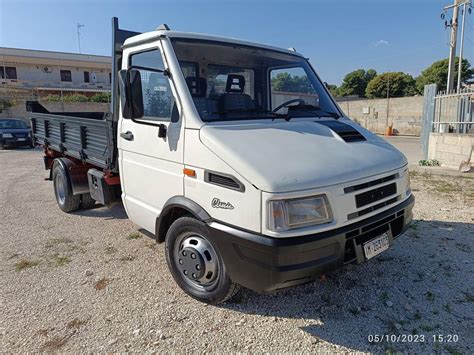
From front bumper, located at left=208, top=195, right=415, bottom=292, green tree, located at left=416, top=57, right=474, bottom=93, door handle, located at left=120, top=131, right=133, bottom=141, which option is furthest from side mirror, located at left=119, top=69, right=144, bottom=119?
green tree, located at left=416, top=57, right=474, bottom=93

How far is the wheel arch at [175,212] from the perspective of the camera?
2.77 meters

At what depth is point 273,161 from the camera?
249 centimetres

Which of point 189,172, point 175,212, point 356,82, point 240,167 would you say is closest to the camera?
point 240,167

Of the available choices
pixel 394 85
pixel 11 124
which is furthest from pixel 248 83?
pixel 394 85

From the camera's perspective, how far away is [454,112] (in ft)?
29.2

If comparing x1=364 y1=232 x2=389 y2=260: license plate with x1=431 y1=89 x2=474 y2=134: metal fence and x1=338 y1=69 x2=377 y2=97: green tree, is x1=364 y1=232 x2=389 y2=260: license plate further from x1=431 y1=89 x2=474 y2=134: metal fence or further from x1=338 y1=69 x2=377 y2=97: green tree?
x1=338 y1=69 x2=377 y2=97: green tree

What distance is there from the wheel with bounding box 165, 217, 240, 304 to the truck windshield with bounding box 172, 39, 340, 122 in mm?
993

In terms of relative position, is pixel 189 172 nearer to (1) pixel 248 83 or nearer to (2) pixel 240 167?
(2) pixel 240 167

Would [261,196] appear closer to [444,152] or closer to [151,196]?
[151,196]

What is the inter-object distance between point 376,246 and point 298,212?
90cm

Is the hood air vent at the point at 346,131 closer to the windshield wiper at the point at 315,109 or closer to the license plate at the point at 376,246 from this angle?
the windshield wiper at the point at 315,109

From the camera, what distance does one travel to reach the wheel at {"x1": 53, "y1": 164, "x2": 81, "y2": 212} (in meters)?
5.46

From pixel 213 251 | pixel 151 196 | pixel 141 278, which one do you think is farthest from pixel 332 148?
pixel 141 278

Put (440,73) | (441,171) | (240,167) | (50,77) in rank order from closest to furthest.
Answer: (240,167)
(441,171)
(50,77)
(440,73)
